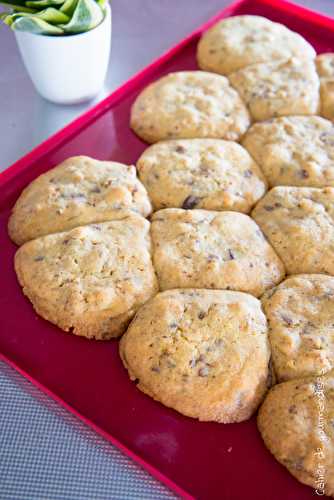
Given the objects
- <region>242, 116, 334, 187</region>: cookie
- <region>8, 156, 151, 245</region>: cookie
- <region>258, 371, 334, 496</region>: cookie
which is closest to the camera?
<region>258, 371, 334, 496</region>: cookie

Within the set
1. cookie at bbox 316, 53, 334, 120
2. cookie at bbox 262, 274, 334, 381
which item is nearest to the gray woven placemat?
cookie at bbox 262, 274, 334, 381

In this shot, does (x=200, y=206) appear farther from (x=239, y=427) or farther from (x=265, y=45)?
(x=265, y=45)

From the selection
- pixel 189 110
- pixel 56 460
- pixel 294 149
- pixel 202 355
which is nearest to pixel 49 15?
pixel 189 110

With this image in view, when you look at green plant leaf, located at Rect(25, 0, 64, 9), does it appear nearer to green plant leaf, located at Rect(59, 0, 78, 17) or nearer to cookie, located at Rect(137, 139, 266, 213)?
green plant leaf, located at Rect(59, 0, 78, 17)

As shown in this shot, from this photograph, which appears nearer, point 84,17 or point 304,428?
point 304,428

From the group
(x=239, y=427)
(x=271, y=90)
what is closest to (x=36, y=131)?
(x=271, y=90)

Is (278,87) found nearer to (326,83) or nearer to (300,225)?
(326,83)

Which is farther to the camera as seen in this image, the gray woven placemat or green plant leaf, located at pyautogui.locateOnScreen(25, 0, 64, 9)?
green plant leaf, located at pyautogui.locateOnScreen(25, 0, 64, 9)
